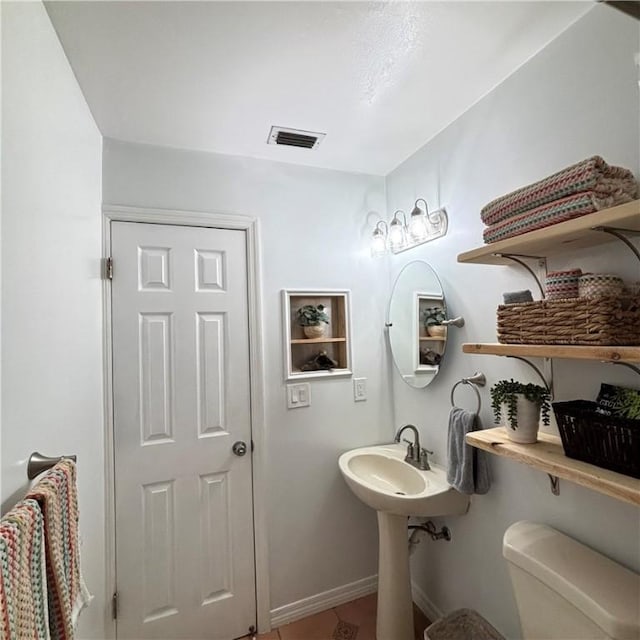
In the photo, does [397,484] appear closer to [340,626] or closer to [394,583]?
[394,583]

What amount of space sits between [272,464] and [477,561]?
3.33ft

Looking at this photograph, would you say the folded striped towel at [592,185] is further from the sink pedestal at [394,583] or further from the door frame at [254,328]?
the sink pedestal at [394,583]

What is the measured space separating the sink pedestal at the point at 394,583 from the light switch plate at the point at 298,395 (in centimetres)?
64

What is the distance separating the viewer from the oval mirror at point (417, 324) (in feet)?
5.65

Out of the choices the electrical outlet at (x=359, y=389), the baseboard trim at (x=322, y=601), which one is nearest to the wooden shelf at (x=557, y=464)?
the electrical outlet at (x=359, y=389)

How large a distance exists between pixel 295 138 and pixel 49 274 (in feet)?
3.97

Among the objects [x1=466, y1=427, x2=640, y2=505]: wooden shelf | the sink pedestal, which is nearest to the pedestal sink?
the sink pedestal

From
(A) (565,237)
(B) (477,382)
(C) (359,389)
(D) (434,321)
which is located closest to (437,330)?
(D) (434,321)

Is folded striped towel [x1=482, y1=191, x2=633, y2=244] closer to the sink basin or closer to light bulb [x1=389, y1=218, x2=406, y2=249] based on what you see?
light bulb [x1=389, y1=218, x2=406, y2=249]

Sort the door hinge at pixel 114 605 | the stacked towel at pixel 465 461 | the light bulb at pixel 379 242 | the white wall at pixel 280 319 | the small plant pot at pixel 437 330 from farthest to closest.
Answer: the light bulb at pixel 379 242, the white wall at pixel 280 319, the small plant pot at pixel 437 330, the door hinge at pixel 114 605, the stacked towel at pixel 465 461

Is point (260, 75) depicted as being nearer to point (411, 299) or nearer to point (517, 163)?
point (517, 163)

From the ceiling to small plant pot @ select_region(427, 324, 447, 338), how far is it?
0.92m

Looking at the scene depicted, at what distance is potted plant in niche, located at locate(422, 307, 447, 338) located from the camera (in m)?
1.69

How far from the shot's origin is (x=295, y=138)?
1718 mm
